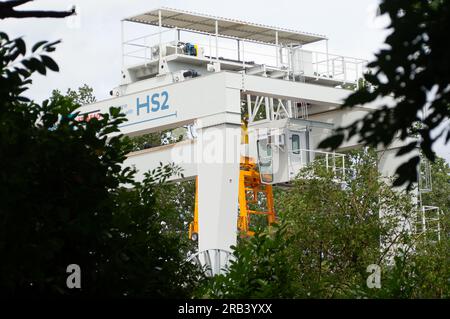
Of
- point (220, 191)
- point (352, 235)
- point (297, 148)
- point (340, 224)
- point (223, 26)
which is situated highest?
point (223, 26)

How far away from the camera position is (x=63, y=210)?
1302cm

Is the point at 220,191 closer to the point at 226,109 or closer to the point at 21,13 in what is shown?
the point at 226,109

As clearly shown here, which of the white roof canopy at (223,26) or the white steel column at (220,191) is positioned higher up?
the white roof canopy at (223,26)

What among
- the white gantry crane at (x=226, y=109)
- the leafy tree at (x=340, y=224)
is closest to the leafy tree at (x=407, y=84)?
the leafy tree at (x=340, y=224)

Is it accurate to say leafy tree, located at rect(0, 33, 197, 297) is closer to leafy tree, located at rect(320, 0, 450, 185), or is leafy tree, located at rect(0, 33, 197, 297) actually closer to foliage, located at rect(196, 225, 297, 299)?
foliage, located at rect(196, 225, 297, 299)

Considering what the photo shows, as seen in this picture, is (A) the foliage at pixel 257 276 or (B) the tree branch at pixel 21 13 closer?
(B) the tree branch at pixel 21 13

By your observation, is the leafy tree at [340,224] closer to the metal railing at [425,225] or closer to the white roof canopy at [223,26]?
the metal railing at [425,225]

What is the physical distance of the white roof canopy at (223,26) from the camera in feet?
130

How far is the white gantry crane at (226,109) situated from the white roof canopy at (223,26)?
3 centimetres

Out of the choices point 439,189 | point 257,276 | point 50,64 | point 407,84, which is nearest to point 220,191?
point 257,276

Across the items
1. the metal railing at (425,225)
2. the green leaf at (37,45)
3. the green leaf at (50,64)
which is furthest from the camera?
the metal railing at (425,225)

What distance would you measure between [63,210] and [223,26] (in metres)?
28.1

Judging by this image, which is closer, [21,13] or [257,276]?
[21,13]

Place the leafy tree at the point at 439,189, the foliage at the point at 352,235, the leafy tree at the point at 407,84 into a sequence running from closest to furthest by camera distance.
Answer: the leafy tree at the point at 407,84 < the foliage at the point at 352,235 < the leafy tree at the point at 439,189
